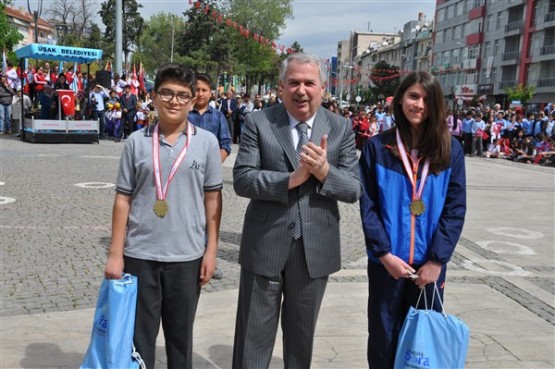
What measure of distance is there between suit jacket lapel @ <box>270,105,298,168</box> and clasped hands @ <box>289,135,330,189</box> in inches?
4.9

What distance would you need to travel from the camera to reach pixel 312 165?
8.14 ft

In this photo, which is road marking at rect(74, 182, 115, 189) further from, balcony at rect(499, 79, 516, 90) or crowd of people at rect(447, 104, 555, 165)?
balcony at rect(499, 79, 516, 90)

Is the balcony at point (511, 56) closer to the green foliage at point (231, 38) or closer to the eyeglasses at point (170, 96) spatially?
the green foliage at point (231, 38)

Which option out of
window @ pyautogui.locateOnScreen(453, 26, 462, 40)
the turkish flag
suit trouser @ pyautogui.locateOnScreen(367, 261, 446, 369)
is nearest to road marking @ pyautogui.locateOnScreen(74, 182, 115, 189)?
the turkish flag

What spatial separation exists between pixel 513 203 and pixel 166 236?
32.6 feet

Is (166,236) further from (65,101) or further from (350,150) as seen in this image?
(65,101)

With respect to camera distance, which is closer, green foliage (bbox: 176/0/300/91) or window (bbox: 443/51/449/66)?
green foliage (bbox: 176/0/300/91)

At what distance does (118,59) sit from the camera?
2259cm

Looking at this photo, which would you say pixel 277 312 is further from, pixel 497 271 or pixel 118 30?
pixel 118 30

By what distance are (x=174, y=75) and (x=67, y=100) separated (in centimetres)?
1572

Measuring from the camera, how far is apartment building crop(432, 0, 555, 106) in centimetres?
5350

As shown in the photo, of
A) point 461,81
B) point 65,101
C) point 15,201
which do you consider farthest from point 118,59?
point 461,81

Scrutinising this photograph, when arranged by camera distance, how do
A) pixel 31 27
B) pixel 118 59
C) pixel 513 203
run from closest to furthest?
pixel 513 203 < pixel 118 59 < pixel 31 27

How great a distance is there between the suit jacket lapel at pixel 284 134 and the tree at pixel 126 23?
65365 mm
